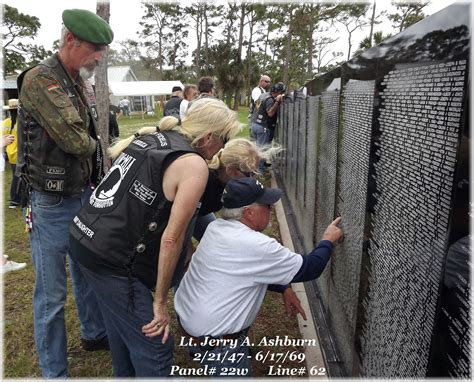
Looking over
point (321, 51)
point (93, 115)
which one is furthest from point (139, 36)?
point (93, 115)

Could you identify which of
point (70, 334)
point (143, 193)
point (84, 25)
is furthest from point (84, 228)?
point (70, 334)

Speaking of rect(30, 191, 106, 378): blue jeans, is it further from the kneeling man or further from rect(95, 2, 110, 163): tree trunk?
rect(95, 2, 110, 163): tree trunk

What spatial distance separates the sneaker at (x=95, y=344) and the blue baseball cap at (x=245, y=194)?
175cm

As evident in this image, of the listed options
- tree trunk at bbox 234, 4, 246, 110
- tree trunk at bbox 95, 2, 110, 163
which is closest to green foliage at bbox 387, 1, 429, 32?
tree trunk at bbox 234, 4, 246, 110

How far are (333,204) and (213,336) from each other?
1.33 m

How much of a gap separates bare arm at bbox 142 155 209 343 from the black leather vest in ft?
0.16

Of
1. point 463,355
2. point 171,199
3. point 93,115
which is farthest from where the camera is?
point 93,115

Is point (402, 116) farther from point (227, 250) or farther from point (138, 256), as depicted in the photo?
point (138, 256)

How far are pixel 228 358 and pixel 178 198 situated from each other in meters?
0.94

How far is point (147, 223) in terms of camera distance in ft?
6.24

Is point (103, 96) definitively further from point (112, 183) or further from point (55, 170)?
point (112, 183)

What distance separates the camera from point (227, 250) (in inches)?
81.4

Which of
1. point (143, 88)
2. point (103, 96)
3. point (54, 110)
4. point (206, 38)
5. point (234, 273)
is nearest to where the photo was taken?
point (234, 273)

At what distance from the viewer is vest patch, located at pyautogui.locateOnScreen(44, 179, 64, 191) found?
7.64 ft
